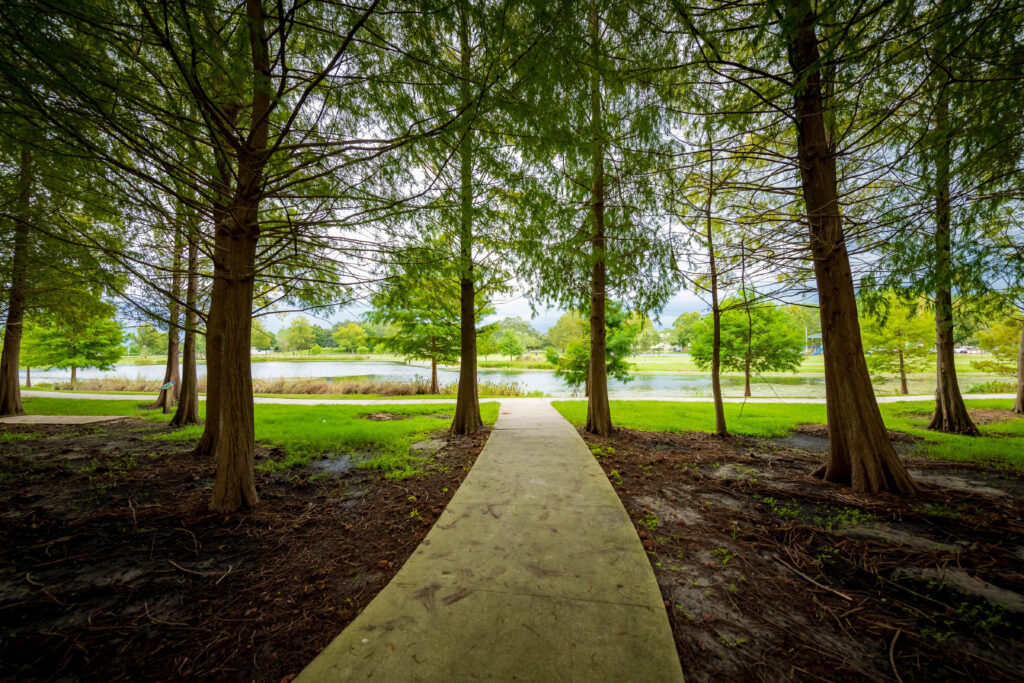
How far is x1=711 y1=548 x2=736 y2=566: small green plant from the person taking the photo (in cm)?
251

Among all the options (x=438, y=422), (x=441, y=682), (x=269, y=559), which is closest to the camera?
(x=441, y=682)

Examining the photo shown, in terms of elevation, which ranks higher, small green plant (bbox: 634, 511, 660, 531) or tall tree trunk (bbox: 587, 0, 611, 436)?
tall tree trunk (bbox: 587, 0, 611, 436)

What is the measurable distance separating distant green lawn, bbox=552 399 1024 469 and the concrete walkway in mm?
5100

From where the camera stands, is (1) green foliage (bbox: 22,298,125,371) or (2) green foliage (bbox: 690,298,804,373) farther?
(2) green foliage (bbox: 690,298,804,373)

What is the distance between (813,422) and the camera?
8.16 metres

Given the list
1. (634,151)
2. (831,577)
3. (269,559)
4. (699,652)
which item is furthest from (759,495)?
(269,559)

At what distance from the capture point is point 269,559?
8.51 feet

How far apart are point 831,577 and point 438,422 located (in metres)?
7.04

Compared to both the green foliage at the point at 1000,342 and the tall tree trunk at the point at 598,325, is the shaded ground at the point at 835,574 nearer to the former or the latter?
the tall tree trunk at the point at 598,325

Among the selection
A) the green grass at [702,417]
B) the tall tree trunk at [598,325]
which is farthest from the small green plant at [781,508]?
the green grass at [702,417]

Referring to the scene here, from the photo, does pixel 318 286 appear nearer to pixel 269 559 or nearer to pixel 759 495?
pixel 269 559

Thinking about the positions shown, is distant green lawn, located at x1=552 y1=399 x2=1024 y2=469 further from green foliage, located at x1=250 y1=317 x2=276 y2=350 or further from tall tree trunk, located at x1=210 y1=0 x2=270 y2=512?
green foliage, located at x1=250 y1=317 x2=276 y2=350

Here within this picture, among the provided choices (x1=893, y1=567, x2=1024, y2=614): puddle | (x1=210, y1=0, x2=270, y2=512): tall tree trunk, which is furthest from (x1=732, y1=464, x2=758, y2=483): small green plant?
(x1=210, y1=0, x2=270, y2=512): tall tree trunk

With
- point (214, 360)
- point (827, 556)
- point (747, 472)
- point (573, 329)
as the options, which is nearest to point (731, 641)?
point (827, 556)
